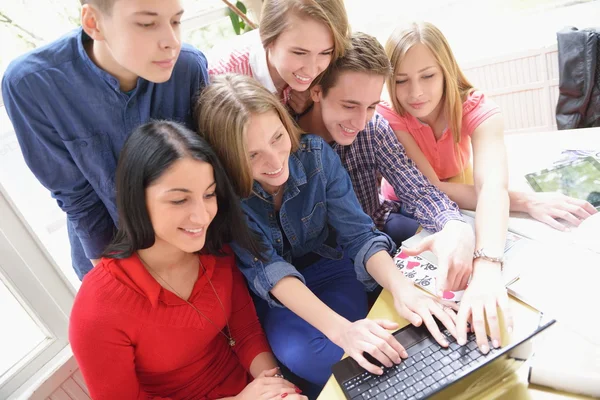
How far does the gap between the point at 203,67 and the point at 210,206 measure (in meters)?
0.42

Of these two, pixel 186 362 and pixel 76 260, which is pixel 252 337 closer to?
pixel 186 362

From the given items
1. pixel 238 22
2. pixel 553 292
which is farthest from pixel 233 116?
pixel 238 22

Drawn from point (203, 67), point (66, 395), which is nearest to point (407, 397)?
point (203, 67)

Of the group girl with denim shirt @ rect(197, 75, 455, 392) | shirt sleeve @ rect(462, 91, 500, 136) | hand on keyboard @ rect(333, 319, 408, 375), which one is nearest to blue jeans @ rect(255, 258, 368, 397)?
girl with denim shirt @ rect(197, 75, 455, 392)

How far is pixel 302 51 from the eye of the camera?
1234 mm

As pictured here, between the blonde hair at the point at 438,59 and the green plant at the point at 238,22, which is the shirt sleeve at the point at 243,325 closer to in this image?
the blonde hair at the point at 438,59

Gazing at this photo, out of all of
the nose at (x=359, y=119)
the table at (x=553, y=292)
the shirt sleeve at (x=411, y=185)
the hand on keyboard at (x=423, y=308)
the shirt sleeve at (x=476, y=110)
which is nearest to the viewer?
the table at (x=553, y=292)

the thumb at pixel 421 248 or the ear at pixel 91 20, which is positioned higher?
the ear at pixel 91 20

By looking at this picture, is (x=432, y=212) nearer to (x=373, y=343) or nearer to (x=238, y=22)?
(x=373, y=343)

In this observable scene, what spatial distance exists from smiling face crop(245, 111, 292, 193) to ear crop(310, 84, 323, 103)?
0.27 meters

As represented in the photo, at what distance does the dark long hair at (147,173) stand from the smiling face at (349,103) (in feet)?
1.37

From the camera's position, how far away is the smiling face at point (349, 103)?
4.08ft

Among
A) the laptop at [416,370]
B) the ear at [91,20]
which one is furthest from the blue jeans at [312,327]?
the ear at [91,20]

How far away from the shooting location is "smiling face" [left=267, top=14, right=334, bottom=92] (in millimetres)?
1204
